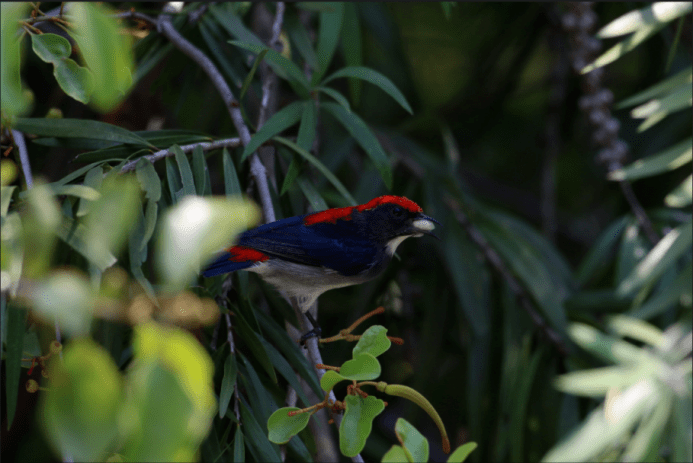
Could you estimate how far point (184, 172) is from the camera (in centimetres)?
139

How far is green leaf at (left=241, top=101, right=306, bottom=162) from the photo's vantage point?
1.55 meters

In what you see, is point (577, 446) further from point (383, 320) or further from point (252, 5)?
point (252, 5)

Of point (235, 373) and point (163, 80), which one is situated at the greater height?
point (163, 80)

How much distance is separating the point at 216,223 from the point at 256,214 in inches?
2.9

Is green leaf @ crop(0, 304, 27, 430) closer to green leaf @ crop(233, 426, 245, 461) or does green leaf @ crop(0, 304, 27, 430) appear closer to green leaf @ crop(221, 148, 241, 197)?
green leaf @ crop(233, 426, 245, 461)

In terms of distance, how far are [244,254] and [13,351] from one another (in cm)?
66

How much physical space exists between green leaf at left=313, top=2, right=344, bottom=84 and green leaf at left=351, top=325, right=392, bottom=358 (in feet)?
4.32

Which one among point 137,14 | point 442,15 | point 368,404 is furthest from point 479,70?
point 368,404

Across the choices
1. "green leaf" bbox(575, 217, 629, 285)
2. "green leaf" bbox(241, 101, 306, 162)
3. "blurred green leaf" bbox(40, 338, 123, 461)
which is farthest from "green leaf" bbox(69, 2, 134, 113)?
"green leaf" bbox(575, 217, 629, 285)

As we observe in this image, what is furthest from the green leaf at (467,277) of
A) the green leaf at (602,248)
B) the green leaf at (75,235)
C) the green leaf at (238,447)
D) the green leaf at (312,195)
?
the green leaf at (75,235)

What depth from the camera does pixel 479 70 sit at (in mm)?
3740

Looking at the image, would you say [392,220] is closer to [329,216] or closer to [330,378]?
[329,216]

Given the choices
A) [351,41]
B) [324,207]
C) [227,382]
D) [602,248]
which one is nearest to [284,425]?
[227,382]

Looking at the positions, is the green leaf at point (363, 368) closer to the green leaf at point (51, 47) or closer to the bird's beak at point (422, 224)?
the green leaf at point (51, 47)
